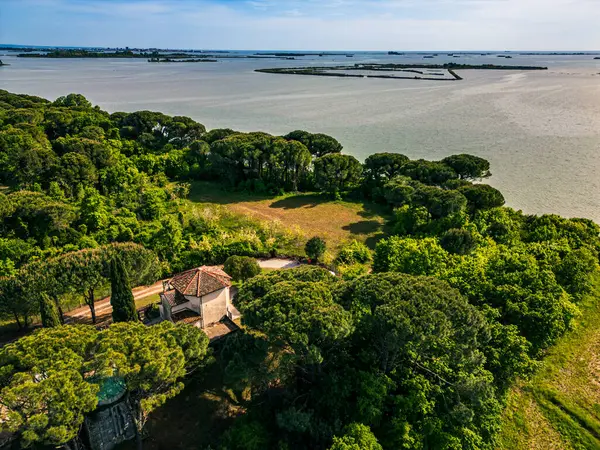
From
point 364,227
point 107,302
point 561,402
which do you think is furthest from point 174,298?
point 364,227

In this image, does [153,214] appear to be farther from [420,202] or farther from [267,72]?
[267,72]

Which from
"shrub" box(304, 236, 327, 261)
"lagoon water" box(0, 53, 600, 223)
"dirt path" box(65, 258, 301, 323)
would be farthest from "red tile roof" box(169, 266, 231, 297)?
"lagoon water" box(0, 53, 600, 223)

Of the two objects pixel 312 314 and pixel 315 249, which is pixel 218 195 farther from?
pixel 312 314

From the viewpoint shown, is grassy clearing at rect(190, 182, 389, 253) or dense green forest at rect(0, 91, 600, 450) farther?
grassy clearing at rect(190, 182, 389, 253)

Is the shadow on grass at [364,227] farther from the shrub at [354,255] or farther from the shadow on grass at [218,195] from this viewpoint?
the shadow on grass at [218,195]

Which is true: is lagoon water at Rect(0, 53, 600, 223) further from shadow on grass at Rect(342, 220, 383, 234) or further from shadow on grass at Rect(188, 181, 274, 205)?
shadow on grass at Rect(188, 181, 274, 205)
